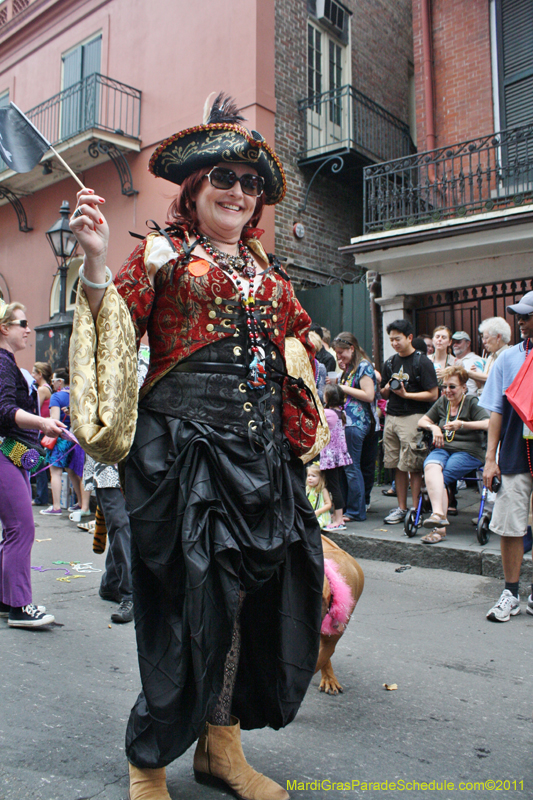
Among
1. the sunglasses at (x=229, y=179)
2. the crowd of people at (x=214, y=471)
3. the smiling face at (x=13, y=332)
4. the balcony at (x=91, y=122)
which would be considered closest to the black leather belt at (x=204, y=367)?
the crowd of people at (x=214, y=471)

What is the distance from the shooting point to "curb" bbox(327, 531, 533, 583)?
5.63 meters

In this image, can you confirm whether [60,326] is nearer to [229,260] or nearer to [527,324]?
[527,324]

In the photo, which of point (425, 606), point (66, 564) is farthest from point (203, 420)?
point (66, 564)

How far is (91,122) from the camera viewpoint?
13.5m

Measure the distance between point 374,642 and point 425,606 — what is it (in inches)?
37.6

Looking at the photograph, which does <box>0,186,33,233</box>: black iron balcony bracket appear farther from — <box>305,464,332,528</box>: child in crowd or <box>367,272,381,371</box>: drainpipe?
<box>305,464,332,528</box>: child in crowd

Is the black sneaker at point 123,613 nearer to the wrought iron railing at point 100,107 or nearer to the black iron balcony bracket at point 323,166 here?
the black iron balcony bracket at point 323,166

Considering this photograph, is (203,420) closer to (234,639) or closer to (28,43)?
(234,639)

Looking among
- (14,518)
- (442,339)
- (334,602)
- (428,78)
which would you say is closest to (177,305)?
(334,602)

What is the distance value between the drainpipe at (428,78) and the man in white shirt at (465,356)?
16.1ft

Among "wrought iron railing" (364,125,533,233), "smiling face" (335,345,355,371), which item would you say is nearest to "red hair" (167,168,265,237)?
"smiling face" (335,345,355,371)

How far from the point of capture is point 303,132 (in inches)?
487

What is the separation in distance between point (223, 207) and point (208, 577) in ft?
4.31

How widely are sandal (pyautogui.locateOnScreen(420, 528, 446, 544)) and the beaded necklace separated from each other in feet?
14.0
